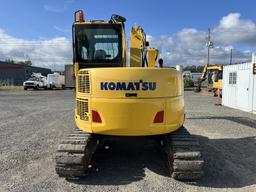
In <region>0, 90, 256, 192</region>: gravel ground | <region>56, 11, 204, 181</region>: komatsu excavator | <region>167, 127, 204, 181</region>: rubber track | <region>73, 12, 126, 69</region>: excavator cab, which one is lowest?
<region>0, 90, 256, 192</region>: gravel ground

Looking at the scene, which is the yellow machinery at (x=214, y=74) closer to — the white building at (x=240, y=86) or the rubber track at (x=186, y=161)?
the white building at (x=240, y=86)

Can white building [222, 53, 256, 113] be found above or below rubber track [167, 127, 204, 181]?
above

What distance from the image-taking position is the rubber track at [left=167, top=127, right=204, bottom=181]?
5.59 meters

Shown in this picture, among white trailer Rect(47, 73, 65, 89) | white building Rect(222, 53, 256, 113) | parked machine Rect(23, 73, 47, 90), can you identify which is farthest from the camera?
white trailer Rect(47, 73, 65, 89)

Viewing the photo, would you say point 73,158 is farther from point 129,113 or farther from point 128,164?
point 128,164

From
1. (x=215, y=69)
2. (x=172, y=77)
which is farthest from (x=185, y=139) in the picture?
(x=215, y=69)

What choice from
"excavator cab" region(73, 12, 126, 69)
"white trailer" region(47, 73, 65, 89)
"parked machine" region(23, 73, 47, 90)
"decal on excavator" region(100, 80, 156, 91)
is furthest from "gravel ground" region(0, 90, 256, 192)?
"white trailer" region(47, 73, 65, 89)

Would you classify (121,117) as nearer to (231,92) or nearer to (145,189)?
(145,189)

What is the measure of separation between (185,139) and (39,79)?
1751 inches

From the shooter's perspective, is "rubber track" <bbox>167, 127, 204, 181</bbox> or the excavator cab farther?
the excavator cab

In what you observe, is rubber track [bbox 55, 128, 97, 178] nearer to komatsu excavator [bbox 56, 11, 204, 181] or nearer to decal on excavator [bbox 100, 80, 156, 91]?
komatsu excavator [bbox 56, 11, 204, 181]

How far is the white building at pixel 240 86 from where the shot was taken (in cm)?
1678

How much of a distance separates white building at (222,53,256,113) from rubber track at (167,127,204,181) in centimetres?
1202

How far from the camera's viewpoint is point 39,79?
48.1 metres
